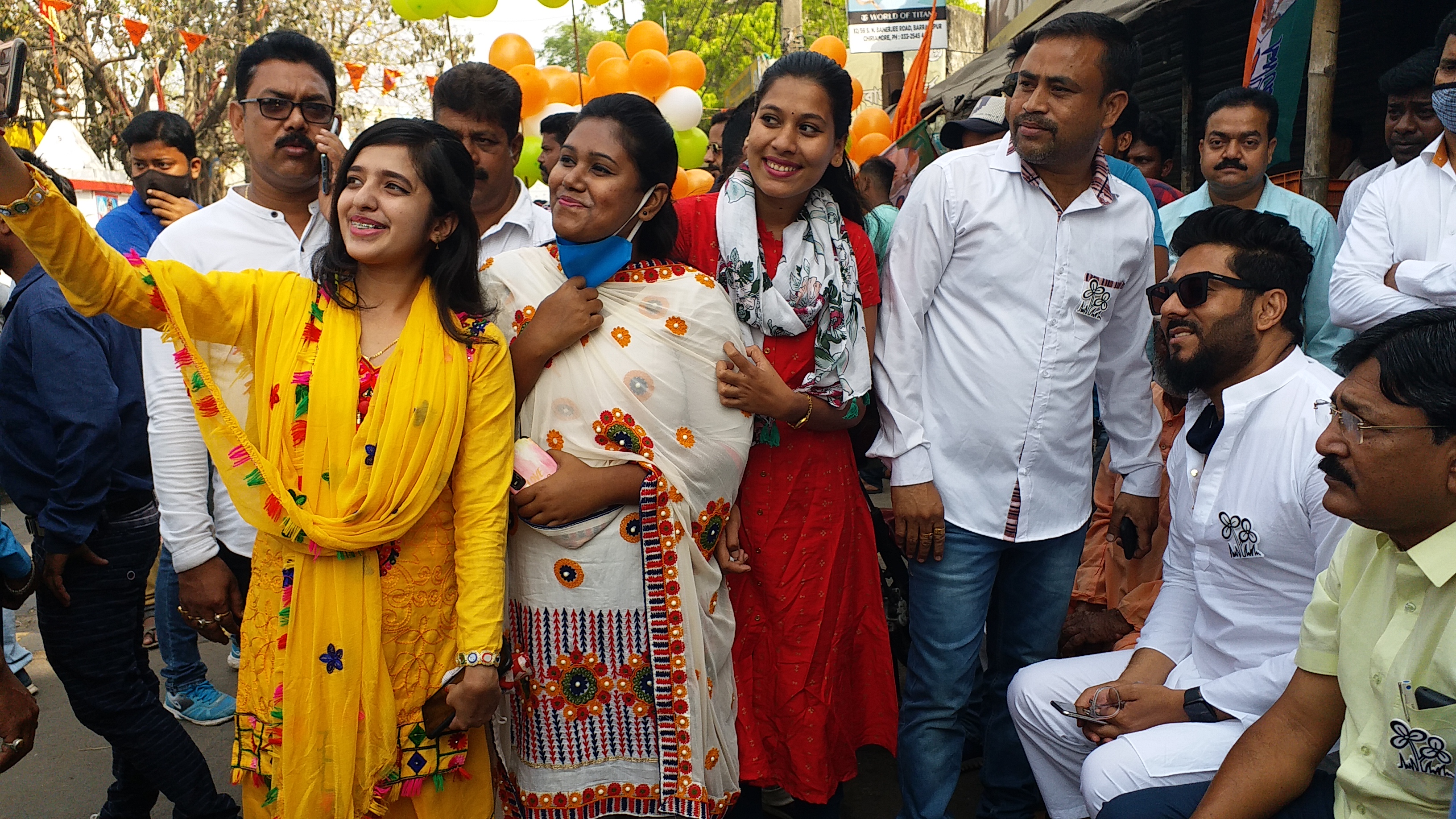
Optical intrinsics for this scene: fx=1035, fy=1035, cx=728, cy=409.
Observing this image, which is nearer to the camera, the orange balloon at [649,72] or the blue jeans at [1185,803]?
the blue jeans at [1185,803]

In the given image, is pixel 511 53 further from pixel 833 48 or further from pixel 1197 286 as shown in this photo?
pixel 1197 286

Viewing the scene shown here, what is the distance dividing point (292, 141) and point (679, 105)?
5.11 metres

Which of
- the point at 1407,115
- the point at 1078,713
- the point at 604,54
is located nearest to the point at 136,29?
the point at 604,54

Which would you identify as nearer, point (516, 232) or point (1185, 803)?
point (1185, 803)

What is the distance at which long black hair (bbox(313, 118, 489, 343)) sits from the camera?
6.82 feet

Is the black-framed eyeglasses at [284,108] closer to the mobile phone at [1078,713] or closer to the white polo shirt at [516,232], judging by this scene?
the white polo shirt at [516,232]

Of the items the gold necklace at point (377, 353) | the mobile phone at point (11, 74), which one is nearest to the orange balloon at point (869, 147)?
the gold necklace at point (377, 353)

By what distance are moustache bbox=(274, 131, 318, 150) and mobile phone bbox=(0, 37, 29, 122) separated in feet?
3.06

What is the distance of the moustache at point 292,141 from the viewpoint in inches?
102

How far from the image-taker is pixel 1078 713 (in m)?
2.48

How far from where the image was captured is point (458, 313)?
2.13m

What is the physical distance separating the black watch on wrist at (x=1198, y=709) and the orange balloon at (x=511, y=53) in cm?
593

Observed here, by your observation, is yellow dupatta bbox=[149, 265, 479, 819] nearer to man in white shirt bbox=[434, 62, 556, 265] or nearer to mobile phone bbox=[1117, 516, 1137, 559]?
man in white shirt bbox=[434, 62, 556, 265]

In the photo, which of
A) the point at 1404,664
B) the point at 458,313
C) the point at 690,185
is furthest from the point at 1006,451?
the point at 690,185
